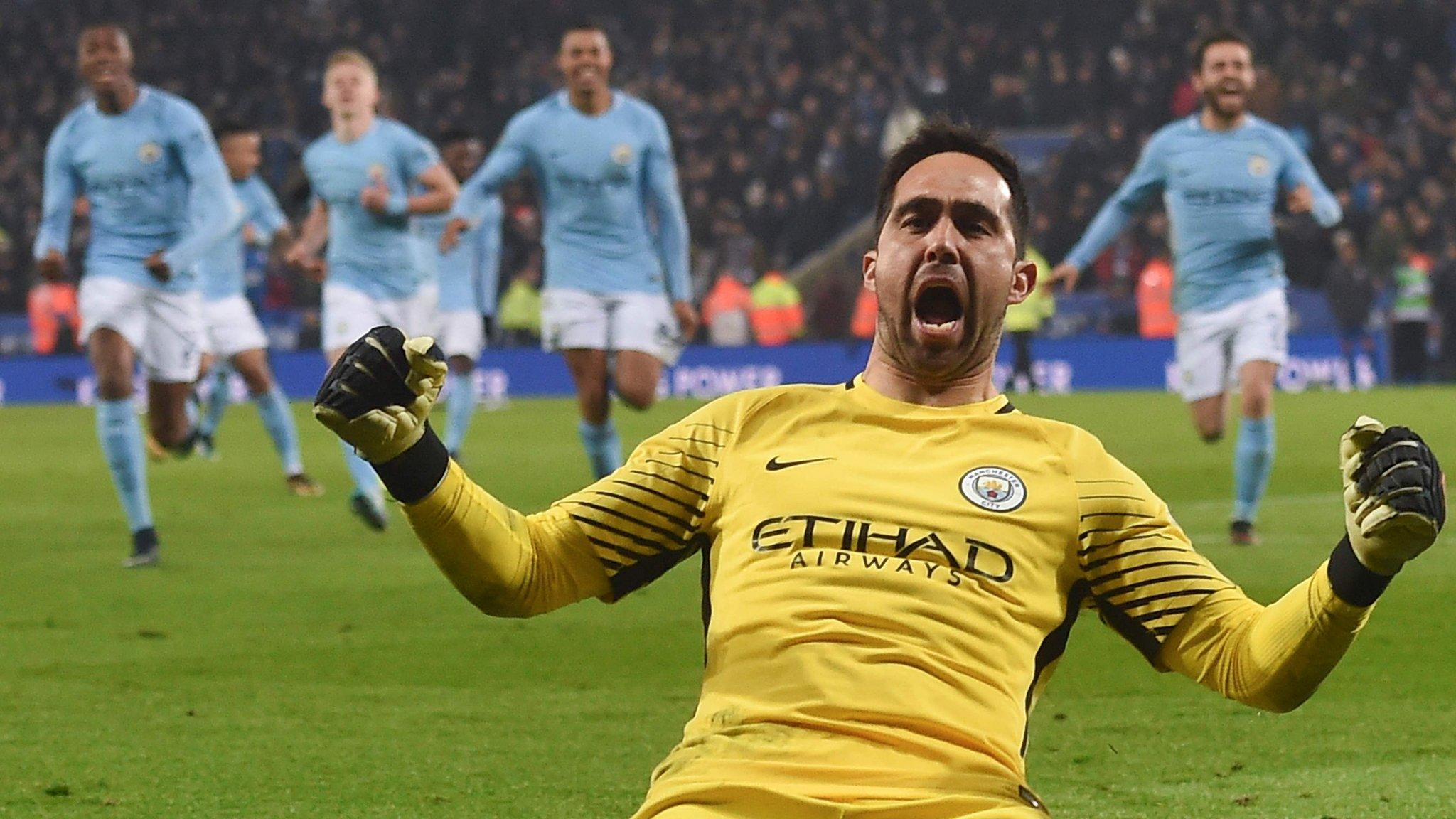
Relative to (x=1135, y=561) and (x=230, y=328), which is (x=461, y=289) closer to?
(x=230, y=328)

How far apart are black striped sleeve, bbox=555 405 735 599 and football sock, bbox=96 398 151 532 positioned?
6.67m

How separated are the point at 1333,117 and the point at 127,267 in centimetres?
2381

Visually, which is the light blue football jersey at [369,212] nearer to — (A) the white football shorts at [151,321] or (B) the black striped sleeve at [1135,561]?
(A) the white football shorts at [151,321]

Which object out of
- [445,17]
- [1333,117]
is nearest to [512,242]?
[445,17]

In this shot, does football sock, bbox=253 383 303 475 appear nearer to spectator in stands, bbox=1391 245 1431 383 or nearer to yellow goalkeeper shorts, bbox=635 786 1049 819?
yellow goalkeeper shorts, bbox=635 786 1049 819

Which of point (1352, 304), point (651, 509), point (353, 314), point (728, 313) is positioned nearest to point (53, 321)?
point (728, 313)

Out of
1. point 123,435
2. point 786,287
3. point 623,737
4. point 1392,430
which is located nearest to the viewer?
point 1392,430

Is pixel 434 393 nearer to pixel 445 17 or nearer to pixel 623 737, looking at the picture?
pixel 623 737

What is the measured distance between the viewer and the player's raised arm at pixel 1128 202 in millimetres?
10609

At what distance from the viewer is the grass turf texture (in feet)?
15.9

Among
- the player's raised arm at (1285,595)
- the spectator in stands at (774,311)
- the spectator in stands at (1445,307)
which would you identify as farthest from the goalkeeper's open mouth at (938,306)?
the spectator in stands at (774,311)

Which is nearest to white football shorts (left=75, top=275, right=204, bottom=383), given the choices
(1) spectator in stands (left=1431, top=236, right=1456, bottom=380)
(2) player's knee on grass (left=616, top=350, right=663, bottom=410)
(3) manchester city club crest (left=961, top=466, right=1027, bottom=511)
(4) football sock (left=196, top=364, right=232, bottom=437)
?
(2) player's knee on grass (left=616, top=350, right=663, bottom=410)

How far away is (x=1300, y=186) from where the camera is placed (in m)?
10.3

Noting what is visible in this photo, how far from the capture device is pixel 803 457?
3.32 metres
